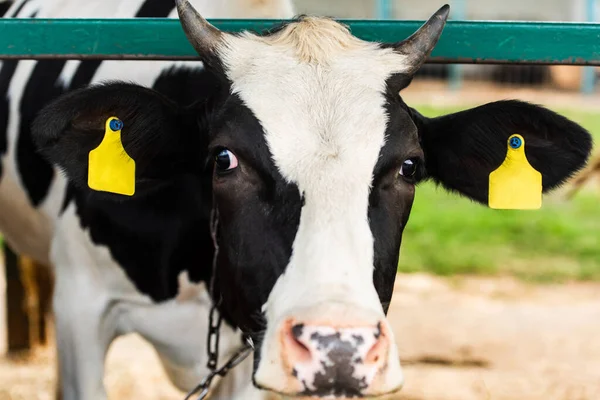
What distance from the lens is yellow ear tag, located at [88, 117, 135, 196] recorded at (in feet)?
8.54

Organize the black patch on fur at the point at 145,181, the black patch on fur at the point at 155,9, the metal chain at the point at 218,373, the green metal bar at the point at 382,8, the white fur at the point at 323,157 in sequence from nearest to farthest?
the white fur at the point at 323,157, the black patch on fur at the point at 145,181, the metal chain at the point at 218,373, the black patch on fur at the point at 155,9, the green metal bar at the point at 382,8

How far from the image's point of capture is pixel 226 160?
2305mm

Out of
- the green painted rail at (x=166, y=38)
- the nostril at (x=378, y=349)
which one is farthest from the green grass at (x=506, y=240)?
the nostril at (x=378, y=349)

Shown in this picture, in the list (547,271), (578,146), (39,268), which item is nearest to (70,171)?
(578,146)

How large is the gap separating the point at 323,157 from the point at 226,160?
0.27 m

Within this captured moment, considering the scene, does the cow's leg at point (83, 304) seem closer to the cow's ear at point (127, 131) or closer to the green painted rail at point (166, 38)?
the cow's ear at point (127, 131)

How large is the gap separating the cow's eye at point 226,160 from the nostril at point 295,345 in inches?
20.7

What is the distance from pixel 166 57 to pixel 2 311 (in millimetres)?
4010

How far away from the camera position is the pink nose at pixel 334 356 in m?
1.87

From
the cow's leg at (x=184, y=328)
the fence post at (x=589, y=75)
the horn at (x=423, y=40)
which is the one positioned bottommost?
the cow's leg at (x=184, y=328)

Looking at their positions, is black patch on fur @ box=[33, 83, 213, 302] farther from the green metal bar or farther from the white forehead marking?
the green metal bar

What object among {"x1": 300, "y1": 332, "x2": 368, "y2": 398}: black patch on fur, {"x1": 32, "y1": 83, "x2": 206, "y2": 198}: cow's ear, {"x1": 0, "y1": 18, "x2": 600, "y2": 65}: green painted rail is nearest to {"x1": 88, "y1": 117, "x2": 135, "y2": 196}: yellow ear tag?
{"x1": 32, "y1": 83, "x2": 206, "y2": 198}: cow's ear

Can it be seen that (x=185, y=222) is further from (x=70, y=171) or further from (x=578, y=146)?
(x=578, y=146)

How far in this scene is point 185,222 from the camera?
298 cm
